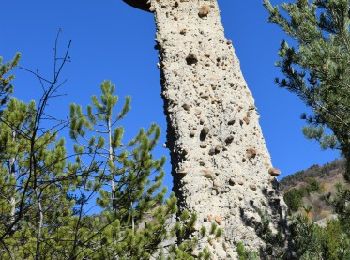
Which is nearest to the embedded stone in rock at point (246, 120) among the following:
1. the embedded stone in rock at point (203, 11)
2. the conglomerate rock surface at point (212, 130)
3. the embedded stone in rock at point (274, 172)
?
the conglomerate rock surface at point (212, 130)

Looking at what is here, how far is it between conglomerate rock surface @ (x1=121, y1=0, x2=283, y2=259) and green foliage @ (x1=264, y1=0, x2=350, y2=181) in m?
0.79

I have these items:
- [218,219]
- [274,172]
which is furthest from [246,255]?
[274,172]

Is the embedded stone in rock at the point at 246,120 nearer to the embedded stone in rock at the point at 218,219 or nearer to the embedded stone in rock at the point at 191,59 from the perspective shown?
the embedded stone in rock at the point at 191,59

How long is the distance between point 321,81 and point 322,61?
1.66ft

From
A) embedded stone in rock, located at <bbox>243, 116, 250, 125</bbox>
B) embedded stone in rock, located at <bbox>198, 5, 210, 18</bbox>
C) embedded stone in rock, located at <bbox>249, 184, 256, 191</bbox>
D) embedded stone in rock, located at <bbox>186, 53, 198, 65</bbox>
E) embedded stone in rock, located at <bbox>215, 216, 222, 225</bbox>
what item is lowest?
Answer: embedded stone in rock, located at <bbox>215, 216, 222, 225</bbox>

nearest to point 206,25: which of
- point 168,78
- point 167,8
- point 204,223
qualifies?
point 167,8

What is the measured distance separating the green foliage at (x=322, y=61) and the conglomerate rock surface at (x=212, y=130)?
2.59ft

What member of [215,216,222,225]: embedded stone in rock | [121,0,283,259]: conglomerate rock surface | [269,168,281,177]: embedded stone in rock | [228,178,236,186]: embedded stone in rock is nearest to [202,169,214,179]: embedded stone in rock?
[121,0,283,259]: conglomerate rock surface

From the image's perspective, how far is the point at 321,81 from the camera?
5.76m

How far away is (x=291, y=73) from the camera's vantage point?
6.05 m

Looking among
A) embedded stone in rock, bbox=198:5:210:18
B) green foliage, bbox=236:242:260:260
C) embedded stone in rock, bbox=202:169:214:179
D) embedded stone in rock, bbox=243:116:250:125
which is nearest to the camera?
green foliage, bbox=236:242:260:260

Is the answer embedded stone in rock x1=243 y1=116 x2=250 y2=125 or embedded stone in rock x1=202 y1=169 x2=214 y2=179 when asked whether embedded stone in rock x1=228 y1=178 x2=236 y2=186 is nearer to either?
embedded stone in rock x1=202 y1=169 x2=214 y2=179

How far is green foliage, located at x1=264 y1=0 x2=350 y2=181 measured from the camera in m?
5.32

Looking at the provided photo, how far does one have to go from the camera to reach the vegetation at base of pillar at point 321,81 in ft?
16.8
